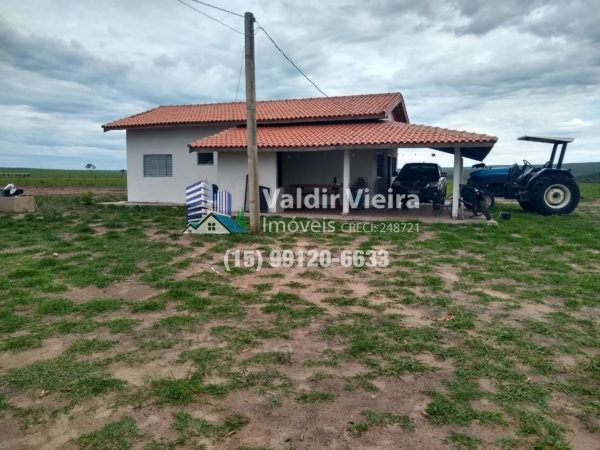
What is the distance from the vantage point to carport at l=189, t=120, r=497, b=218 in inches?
497

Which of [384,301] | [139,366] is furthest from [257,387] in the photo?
[384,301]

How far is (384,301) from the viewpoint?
17.7 feet

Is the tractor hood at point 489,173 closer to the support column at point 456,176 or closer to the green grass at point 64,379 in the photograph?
the support column at point 456,176

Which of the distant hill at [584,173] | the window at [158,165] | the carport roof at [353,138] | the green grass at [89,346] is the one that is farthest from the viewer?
the distant hill at [584,173]

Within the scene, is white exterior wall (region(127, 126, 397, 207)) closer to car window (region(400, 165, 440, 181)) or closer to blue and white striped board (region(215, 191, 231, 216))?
car window (region(400, 165, 440, 181))

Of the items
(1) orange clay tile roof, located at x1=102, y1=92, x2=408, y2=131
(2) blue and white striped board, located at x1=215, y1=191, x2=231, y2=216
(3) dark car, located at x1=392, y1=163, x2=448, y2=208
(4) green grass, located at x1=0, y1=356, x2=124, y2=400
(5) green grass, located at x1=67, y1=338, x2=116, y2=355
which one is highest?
(1) orange clay tile roof, located at x1=102, y1=92, x2=408, y2=131

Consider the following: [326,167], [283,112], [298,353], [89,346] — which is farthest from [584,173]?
[89,346]

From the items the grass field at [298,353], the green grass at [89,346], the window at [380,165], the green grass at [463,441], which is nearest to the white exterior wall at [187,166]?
the window at [380,165]

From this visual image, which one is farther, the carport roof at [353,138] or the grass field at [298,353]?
the carport roof at [353,138]

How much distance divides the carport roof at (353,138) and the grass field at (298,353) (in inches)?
225

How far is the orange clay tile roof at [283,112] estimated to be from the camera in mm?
15912

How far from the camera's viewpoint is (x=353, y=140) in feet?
43.6

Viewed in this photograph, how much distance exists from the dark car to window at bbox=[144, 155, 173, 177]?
30.9 ft

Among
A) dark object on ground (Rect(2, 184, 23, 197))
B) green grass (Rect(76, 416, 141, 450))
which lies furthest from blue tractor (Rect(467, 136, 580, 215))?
dark object on ground (Rect(2, 184, 23, 197))
